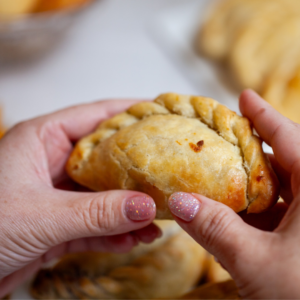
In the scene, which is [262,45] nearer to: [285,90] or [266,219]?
[285,90]

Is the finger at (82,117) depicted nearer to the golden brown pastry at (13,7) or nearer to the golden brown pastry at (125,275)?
the golden brown pastry at (125,275)

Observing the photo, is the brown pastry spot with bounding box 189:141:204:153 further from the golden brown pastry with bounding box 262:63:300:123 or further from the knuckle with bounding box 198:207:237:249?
the golden brown pastry with bounding box 262:63:300:123

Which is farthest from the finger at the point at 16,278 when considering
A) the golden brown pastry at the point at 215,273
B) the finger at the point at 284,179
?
the finger at the point at 284,179

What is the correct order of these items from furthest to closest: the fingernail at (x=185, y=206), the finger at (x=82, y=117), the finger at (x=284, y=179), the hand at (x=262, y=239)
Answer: the finger at (x=82, y=117) → the finger at (x=284, y=179) → the fingernail at (x=185, y=206) → the hand at (x=262, y=239)

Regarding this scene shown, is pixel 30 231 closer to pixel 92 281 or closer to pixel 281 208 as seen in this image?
pixel 92 281

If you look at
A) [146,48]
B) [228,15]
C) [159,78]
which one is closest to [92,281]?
[159,78]

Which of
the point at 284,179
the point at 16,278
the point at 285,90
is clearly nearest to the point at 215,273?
the point at 284,179
